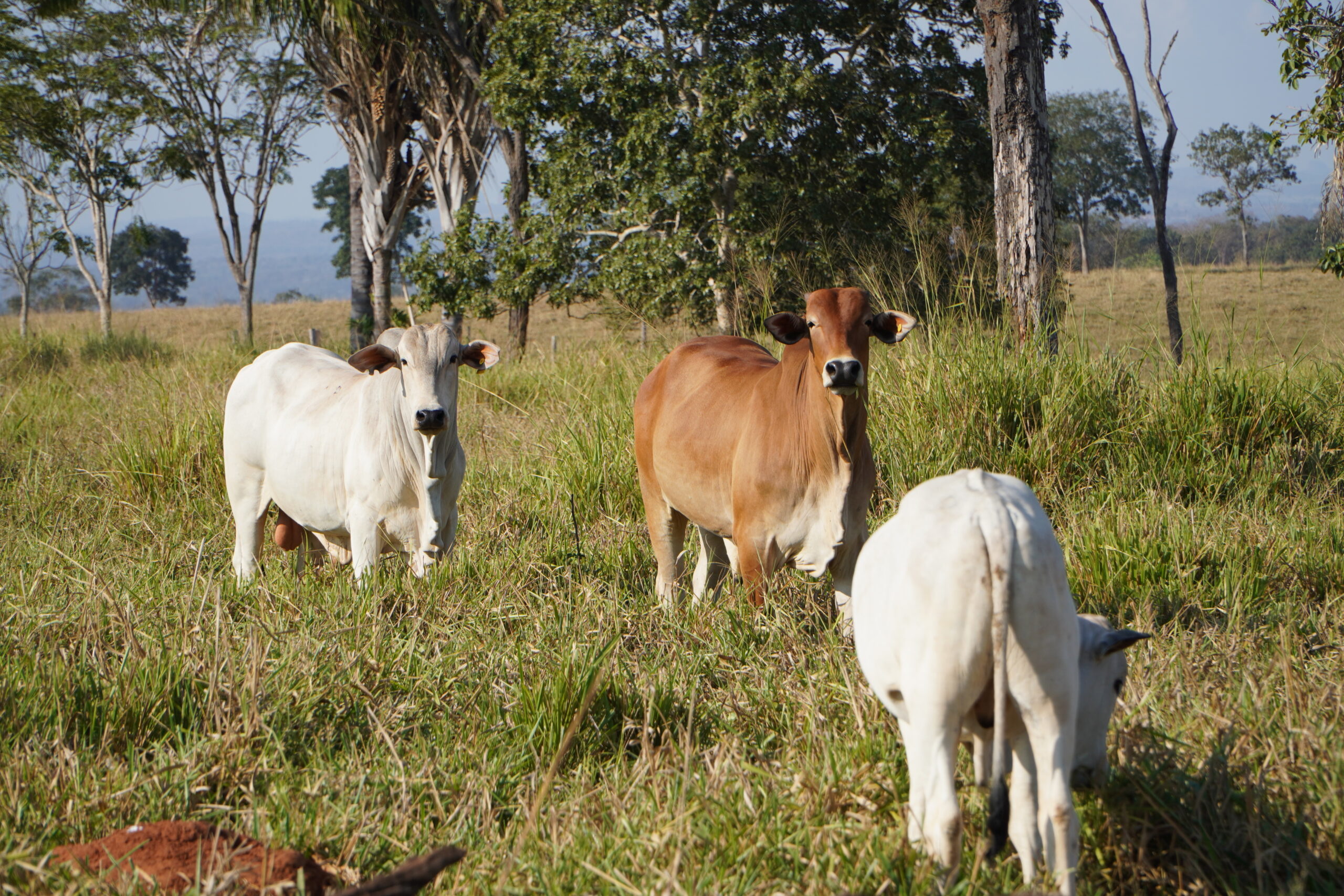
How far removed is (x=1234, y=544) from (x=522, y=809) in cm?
322

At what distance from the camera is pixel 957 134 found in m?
14.8

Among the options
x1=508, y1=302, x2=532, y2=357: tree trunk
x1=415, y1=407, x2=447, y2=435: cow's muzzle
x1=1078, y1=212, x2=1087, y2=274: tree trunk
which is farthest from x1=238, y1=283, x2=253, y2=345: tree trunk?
x1=1078, y1=212, x2=1087, y2=274: tree trunk

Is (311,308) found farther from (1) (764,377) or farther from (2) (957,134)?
(1) (764,377)

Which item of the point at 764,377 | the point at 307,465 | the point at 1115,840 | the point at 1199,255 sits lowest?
the point at 1115,840

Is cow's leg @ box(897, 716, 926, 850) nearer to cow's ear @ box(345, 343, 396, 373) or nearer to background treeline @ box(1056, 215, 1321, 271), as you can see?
cow's ear @ box(345, 343, 396, 373)

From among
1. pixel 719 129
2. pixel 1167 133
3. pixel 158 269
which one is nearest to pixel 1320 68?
pixel 1167 133

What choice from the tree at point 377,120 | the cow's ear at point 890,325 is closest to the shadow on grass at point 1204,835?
the cow's ear at point 890,325

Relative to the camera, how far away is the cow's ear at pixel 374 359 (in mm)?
4574

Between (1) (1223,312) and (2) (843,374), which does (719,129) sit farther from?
(2) (843,374)

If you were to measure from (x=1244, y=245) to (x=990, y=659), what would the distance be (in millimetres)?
47910

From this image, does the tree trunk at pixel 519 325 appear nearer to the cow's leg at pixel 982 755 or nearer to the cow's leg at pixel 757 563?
the cow's leg at pixel 757 563

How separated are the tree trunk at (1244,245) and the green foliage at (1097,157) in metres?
4.26

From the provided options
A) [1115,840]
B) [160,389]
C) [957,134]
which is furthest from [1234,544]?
A: [957,134]

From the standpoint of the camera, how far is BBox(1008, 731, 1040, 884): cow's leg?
6.64 feet
